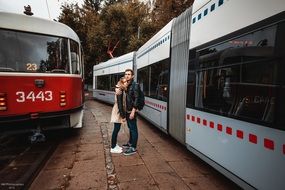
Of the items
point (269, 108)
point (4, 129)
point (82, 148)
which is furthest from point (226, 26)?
point (4, 129)

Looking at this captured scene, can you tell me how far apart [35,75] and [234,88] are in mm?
4448

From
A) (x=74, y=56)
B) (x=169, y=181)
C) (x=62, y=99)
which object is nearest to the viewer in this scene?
(x=169, y=181)

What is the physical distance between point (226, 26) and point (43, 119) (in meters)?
4.72

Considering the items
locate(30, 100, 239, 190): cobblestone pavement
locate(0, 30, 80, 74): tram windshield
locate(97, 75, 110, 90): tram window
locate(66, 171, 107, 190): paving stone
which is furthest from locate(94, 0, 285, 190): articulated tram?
locate(97, 75, 110, 90): tram window

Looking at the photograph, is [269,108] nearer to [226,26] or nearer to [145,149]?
[226,26]

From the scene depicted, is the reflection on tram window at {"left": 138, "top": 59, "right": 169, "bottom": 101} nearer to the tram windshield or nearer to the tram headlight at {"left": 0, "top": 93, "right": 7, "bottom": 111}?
the tram windshield

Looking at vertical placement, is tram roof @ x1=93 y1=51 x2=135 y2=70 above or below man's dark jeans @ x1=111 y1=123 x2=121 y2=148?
above

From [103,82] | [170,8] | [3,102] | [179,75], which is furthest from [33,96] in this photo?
[170,8]

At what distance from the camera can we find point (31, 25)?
614 centimetres

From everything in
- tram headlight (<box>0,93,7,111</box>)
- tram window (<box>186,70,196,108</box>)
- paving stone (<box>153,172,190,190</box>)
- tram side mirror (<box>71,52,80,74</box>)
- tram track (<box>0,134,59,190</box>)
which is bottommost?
tram track (<box>0,134,59,190</box>)

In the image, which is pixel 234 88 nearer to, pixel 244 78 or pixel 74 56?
pixel 244 78

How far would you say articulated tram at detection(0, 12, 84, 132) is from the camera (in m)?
5.68

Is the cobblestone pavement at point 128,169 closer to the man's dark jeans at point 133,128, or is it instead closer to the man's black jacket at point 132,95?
the man's dark jeans at point 133,128

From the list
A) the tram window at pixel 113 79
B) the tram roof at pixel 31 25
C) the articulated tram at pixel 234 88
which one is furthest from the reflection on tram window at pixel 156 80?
the tram window at pixel 113 79
